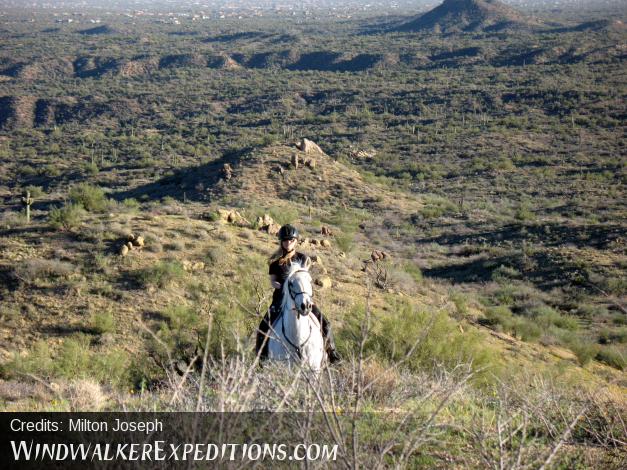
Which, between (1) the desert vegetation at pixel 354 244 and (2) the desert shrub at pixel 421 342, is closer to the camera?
(1) the desert vegetation at pixel 354 244

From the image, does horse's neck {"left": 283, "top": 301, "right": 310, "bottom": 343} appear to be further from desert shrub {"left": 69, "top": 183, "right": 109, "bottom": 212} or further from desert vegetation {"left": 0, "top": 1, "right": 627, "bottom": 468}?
desert shrub {"left": 69, "top": 183, "right": 109, "bottom": 212}

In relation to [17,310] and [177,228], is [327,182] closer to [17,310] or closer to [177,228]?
[177,228]

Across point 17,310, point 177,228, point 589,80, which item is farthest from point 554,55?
point 17,310

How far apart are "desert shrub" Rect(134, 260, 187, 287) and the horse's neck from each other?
7177 millimetres

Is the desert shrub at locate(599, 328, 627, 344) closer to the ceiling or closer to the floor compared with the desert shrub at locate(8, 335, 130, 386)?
closer to the floor

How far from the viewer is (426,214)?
91.5ft

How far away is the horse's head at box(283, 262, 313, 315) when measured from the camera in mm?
5488

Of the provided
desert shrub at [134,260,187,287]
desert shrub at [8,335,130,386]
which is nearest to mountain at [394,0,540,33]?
desert shrub at [134,260,187,287]

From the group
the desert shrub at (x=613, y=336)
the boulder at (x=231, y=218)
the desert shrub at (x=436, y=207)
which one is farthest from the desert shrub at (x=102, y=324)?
the desert shrub at (x=436, y=207)

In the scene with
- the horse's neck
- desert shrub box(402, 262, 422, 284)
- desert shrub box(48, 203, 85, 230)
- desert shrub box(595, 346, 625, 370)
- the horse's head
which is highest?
the horse's head

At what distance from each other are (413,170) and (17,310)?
32.0 meters

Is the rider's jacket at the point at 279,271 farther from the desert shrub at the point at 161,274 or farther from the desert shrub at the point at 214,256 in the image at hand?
the desert shrub at the point at 214,256

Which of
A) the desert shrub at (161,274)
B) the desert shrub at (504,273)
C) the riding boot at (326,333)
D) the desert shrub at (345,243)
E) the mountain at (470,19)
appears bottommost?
the desert shrub at (504,273)

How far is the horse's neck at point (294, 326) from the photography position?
18.5 feet
